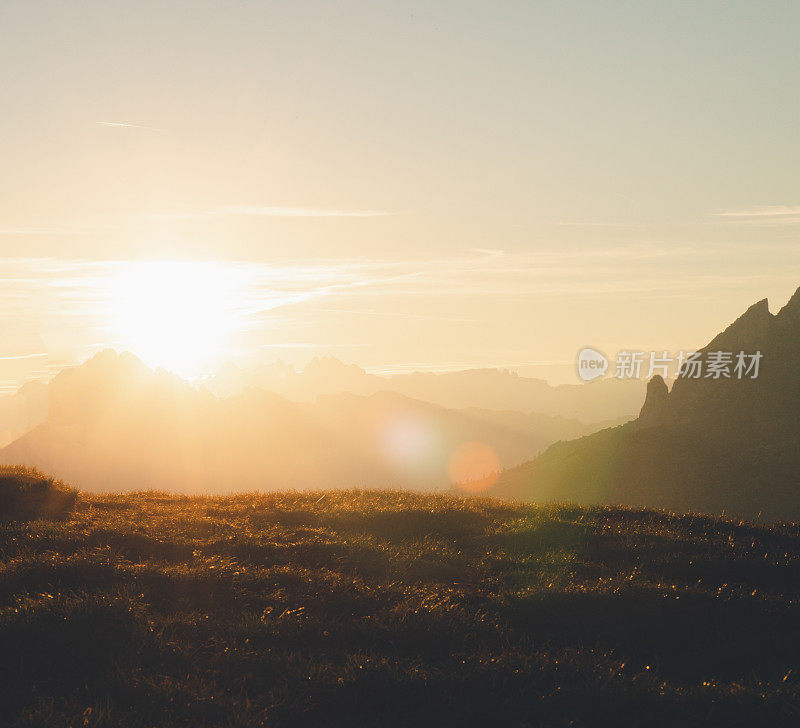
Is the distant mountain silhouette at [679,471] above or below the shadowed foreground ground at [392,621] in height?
below

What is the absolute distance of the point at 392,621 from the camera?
10.7 meters

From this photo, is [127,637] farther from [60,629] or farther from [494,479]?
[494,479]

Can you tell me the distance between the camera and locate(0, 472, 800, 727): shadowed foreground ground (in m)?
8.41

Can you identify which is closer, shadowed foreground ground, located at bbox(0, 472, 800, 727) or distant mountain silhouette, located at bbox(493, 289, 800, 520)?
shadowed foreground ground, located at bbox(0, 472, 800, 727)

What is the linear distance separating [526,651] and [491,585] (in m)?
2.98

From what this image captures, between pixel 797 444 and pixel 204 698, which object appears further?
pixel 797 444

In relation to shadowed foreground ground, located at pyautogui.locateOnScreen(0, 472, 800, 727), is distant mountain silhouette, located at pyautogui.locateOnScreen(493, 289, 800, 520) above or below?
below

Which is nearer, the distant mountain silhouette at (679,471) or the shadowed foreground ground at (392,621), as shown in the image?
the shadowed foreground ground at (392,621)

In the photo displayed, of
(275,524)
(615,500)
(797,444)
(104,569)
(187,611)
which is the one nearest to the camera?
(187,611)

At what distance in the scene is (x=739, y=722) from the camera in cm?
830

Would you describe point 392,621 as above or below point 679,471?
above

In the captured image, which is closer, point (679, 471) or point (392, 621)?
point (392, 621)

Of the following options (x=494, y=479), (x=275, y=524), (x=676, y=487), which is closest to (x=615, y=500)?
(x=676, y=487)

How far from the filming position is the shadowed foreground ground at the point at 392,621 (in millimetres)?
8406
